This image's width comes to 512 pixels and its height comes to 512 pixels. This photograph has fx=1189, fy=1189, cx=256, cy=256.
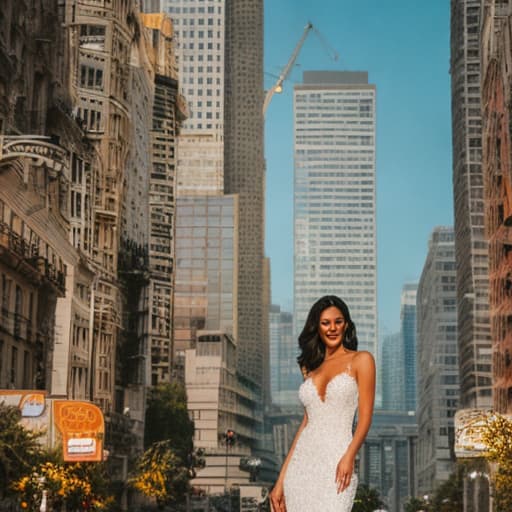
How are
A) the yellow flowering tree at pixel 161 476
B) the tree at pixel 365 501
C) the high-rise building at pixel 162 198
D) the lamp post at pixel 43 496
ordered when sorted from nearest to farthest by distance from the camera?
1. the lamp post at pixel 43 496
2. the yellow flowering tree at pixel 161 476
3. the high-rise building at pixel 162 198
4. the tree at pixel 365 501

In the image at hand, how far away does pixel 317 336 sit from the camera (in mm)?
8117

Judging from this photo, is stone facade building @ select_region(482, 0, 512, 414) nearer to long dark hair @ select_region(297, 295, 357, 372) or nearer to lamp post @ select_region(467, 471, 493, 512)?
lamp post @ select_region(467, 471, 493, 512)

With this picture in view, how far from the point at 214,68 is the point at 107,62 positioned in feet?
312

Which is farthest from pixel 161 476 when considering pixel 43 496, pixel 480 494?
pixel 43 496

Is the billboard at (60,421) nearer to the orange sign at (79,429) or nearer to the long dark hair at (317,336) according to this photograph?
the orange sign at (79,429)

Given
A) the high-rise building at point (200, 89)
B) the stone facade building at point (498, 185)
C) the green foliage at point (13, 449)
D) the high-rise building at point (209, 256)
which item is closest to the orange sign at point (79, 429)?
the green foliage at point (13, 449)

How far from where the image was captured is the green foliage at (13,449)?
3815cm

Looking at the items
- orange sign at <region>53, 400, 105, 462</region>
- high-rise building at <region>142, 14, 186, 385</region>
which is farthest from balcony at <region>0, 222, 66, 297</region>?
high-rise building at <region>142, 14, 186, 385</region>

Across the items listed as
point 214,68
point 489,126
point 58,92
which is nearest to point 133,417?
point 58,92

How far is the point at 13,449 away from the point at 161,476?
32.3m

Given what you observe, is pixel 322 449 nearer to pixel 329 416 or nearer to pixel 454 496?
pixel 329 416

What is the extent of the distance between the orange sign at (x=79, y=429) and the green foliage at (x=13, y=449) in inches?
60.4

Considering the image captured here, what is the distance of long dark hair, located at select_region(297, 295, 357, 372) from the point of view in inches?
314

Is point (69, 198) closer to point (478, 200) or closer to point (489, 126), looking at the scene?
point (489, 126)
